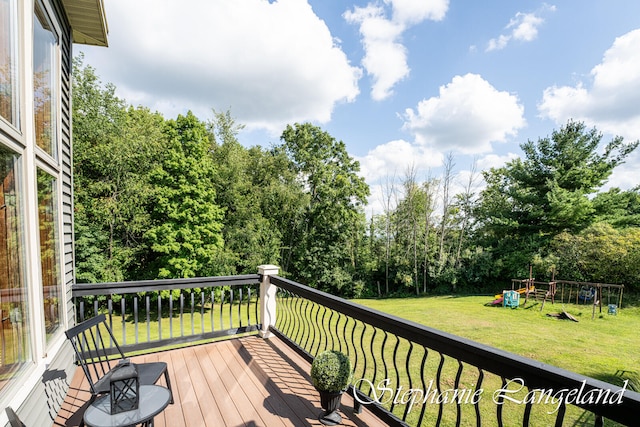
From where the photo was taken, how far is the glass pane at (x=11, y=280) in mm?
1627

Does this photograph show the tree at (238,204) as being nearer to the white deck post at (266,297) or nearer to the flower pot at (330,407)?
the white deck post at (266,297)

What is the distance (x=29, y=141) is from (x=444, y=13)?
8.73 metres

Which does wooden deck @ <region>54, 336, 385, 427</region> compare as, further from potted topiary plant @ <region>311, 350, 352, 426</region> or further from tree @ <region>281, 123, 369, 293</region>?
tree @ <region>281, 123, 369, 293</region>

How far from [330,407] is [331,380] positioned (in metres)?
0.27

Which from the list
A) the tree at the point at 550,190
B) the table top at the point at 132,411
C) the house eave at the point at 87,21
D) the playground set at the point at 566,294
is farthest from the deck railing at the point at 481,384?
A: the tree at the point at 550,190

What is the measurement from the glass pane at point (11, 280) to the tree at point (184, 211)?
10808mm

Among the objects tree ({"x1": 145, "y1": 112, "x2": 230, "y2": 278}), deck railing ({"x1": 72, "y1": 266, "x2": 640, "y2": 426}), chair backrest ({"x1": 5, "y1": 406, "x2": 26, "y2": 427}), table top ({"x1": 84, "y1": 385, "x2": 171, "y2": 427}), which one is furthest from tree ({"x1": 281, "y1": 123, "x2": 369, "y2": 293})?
chair backrest ({"x1": 5, "y1": 406, "x2": 26, "y2": 427})

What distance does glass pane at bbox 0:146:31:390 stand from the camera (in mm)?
1627

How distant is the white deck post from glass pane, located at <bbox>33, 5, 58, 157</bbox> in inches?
105

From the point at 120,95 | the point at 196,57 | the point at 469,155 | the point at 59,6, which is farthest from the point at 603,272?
the point at 120,95

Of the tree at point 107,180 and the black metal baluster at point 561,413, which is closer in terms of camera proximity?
the black metal baluster at point 561,413

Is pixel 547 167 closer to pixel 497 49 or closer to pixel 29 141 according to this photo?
pixel 497 49

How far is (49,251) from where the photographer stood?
2568 millimetres

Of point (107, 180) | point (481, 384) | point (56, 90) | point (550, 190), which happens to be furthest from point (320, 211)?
point (481, 384)
